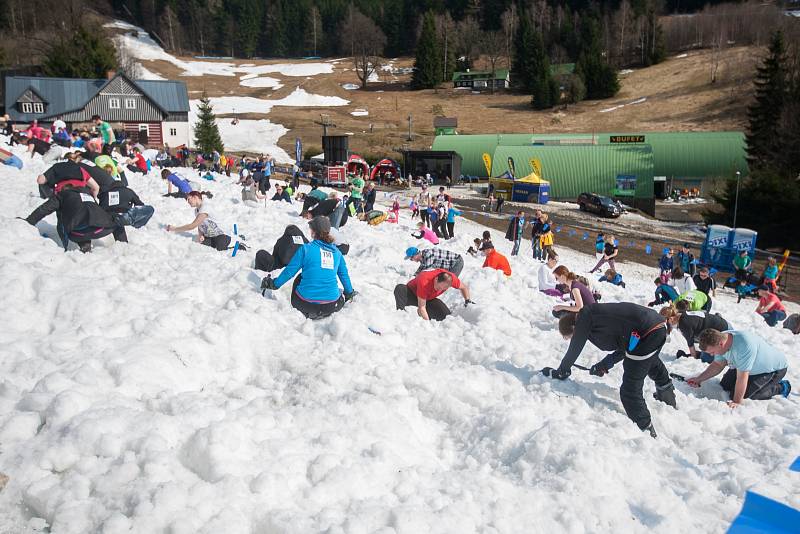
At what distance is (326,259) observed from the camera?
7.05 m

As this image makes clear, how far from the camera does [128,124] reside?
52062 mm

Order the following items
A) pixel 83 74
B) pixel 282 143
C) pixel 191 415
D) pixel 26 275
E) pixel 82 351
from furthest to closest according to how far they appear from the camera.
A: pixel 282 143 < pixel 83 74 < pixel 26 275 < pixel 82 351 < pixel 191 415

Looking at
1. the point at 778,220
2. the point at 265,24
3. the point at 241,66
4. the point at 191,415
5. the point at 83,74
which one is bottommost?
the point at 778,220

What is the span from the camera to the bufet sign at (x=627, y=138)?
4697cm

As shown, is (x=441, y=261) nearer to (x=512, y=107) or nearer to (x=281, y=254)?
(x=281, y=254)

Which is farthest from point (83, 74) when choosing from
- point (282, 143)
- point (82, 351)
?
point (82, 351)

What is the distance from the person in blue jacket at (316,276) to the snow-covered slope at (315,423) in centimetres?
24

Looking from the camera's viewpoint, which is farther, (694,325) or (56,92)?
(56,92)

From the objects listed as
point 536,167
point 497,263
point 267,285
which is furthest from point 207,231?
point 536,167

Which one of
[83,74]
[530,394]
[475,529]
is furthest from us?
[83,74]

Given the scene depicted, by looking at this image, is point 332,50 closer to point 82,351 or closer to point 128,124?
point 128,124

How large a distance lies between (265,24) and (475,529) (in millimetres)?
141368

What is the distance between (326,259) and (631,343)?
3.54 metres

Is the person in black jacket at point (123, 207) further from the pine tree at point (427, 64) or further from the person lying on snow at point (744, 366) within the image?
the pine tree at point (427, 64)
